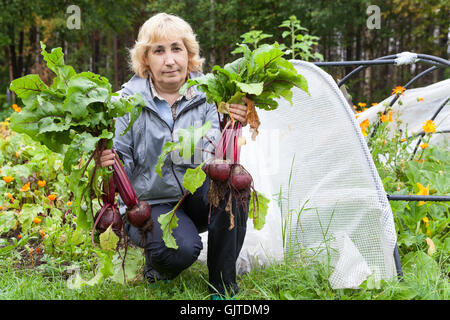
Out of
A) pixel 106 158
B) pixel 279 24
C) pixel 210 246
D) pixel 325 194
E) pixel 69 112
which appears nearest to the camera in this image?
pixel 69 112

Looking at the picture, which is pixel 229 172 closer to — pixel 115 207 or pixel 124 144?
pixel 115 207

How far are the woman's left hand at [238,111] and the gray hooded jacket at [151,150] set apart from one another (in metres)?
0.35

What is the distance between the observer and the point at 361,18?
9.72 meters

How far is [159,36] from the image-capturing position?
199cm

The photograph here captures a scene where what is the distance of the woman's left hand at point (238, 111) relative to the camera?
1.55 metres

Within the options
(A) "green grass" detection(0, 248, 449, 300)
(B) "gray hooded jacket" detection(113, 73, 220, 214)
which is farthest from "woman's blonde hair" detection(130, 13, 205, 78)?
(A) "green grass" detection(0, 248, 449, 300)

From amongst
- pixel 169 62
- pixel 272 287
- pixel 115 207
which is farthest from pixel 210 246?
pixel 169 62

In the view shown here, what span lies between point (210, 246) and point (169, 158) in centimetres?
49

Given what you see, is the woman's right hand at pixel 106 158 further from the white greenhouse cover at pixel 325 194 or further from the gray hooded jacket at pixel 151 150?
the white greenhouse cover at pixel 325 194

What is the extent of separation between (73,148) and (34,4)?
11.9 meters

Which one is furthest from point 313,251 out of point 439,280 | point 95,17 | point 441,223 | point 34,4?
point 34,4

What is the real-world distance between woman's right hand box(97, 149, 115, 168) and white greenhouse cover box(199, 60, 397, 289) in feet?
2.90

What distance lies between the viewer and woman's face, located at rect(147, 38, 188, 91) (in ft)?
6.51
